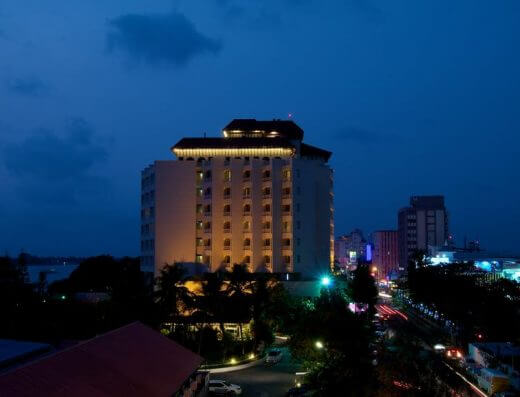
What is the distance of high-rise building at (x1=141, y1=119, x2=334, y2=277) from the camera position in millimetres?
61906

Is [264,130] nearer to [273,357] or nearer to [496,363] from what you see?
[273,357]

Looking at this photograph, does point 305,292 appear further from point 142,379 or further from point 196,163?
point 142,379

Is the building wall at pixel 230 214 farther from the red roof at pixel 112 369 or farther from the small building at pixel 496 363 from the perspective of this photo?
the red roof at pixel 112 369

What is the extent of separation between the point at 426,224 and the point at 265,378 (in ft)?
465

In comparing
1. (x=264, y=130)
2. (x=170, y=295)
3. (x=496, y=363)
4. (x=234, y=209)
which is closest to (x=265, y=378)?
(x=170, y=295)

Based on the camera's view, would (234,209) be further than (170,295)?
Yes

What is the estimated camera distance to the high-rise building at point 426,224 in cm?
16662

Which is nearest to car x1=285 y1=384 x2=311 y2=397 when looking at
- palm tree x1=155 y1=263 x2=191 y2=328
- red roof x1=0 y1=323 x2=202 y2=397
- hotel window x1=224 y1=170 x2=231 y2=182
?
red roof x1=0 y1=323 x2=202 y2=397

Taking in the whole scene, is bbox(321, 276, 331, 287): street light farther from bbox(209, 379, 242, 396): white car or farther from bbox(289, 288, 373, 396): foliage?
bbox(209, 379, 242, 396): white car

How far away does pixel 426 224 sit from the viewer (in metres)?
167

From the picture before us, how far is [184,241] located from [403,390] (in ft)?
152

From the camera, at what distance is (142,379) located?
63.3 ft

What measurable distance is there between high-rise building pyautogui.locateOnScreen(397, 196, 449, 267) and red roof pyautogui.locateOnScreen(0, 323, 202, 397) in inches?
5883

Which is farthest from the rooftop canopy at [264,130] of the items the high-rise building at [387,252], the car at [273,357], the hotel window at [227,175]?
the high-rise building at [387,252]
